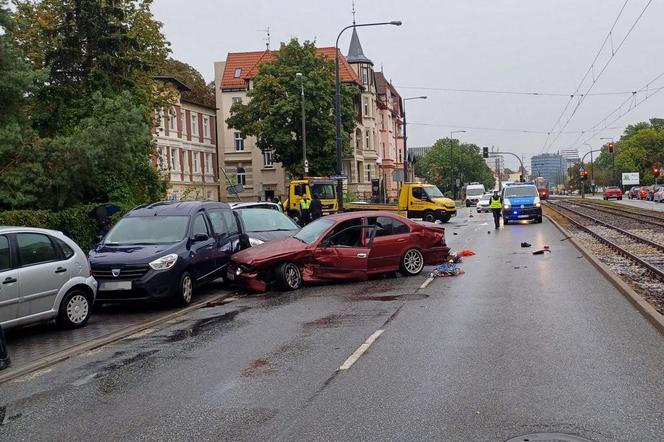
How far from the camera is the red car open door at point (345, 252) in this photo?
13859 millimetres

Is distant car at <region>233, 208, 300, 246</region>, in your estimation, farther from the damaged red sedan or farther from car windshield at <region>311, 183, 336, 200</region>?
car windshield at <region>311, 183, 336, 200</region>

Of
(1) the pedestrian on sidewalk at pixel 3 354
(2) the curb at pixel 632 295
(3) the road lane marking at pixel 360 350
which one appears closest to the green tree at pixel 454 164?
(2) the curb at pixel 632 295

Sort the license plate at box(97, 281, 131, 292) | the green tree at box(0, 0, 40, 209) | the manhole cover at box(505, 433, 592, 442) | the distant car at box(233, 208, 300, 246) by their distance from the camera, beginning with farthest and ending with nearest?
the green tree at box(0, 0, 40, 209) → the distant car at box(233, 208, 300, 246) → the license plate at box(97, 281, 131, 292) → the manhole cover at box(505, 433, 592, 442)

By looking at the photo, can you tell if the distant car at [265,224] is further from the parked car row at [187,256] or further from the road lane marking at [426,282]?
the road lane marking at [426,282]

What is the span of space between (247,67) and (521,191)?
128ft

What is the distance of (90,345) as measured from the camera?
9016 millimetres

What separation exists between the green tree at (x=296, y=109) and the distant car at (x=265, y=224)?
3513 cm

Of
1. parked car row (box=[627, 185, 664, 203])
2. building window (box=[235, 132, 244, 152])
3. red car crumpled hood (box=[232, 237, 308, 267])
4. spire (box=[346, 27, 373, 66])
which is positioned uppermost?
spire (box=[346, 27, 373, 66])

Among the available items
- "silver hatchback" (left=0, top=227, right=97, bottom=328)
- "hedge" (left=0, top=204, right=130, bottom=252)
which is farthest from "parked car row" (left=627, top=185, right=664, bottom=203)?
"silver hatchback" (left=0, top=227, right=97, bottom=328)

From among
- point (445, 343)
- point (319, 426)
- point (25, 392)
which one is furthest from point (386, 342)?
point (25, 392)

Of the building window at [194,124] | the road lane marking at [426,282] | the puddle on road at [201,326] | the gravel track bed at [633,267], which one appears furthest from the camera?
the building window at [194,124]

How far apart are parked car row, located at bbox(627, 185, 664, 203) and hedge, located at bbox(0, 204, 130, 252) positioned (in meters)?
57.5

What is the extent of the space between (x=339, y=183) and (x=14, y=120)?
13.1 m

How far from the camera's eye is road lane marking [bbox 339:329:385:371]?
23.3 feet
